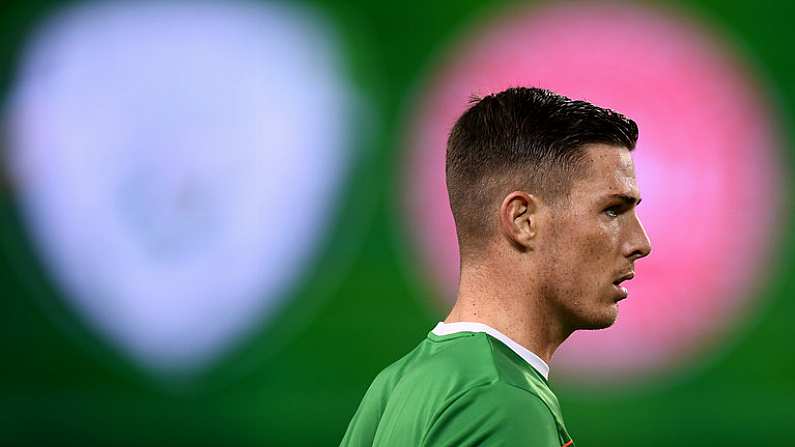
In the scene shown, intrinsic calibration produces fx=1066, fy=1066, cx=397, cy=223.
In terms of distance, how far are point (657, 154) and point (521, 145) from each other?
2874 millimetres

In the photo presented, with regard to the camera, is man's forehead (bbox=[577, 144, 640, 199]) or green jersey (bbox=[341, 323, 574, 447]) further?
man's forehead (bbox=[577, 144, 640, 199])

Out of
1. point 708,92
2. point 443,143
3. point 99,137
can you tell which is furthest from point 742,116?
point 99,137

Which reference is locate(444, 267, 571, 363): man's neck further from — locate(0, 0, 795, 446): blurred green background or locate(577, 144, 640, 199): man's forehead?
locate(0, 0, 795, 446): blurred green background

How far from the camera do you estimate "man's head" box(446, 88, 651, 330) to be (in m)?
1.77

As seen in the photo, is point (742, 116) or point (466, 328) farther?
point (742, 116)

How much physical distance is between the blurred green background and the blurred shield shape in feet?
0.26

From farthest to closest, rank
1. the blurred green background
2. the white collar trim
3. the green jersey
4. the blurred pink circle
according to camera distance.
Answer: the blurred pink circle, the blurred green background, the white collar trim, the green jersey

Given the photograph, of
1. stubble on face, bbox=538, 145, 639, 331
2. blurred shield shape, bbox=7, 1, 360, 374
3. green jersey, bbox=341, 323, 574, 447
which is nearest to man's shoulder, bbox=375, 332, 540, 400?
green jersey, bbox=341, 323, 574, 447

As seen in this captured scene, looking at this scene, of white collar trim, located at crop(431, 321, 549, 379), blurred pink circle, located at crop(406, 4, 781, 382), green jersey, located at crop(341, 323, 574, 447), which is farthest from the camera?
blurred pink circle, located at crop(406, 4, 781, 382)

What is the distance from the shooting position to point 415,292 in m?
4.44

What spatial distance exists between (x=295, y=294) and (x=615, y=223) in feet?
9.16

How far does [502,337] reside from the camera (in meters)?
1.72

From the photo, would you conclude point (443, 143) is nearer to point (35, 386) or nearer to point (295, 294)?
point (295, 294)

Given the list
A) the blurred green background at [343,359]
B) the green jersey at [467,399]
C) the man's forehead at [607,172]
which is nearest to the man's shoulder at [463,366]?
the green jersey at [467,399]
